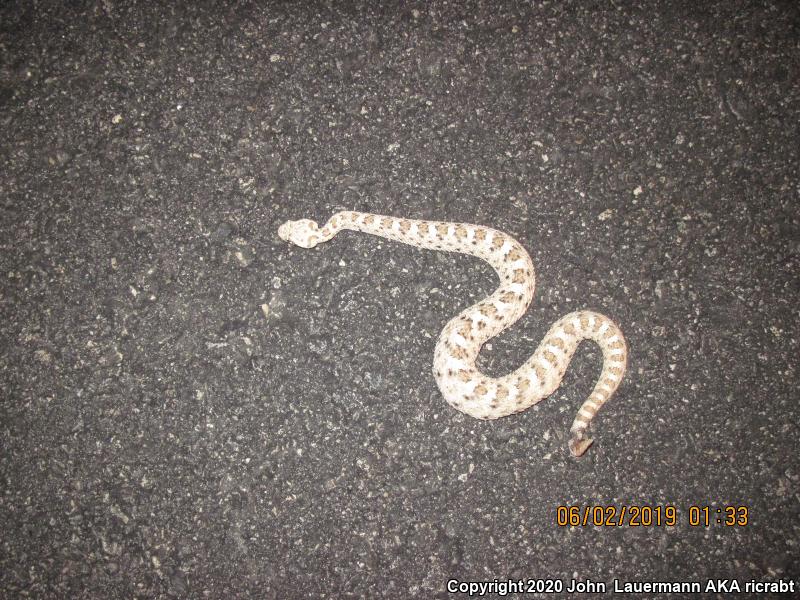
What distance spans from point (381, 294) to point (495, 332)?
31.8 inches

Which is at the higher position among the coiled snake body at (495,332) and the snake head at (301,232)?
the snake head at (301,232)

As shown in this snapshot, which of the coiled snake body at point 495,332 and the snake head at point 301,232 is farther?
the snake head at point 301,232

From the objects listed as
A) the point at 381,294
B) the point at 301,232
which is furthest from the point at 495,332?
the point at 301,232

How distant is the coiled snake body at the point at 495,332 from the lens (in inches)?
134

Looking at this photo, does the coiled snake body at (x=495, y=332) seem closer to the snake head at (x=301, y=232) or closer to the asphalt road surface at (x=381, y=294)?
the snake head at (x=301, y=232)

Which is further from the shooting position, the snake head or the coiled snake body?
the snake head

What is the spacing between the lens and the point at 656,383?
3.61 m

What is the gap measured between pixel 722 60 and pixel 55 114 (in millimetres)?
4786

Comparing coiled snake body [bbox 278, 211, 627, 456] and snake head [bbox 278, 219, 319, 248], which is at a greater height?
snake head [bbox 278, 219, 319, 248]

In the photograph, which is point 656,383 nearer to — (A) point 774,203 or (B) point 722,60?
(A) point 774,203

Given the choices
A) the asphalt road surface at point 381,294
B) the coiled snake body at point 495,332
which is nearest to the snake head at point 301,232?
the coiled snake body at point 495,332

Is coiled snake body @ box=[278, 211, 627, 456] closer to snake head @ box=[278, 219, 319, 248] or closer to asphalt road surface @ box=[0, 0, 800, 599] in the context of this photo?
snake head @ box=[278, 219, 319, 248]

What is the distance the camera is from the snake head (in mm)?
3588

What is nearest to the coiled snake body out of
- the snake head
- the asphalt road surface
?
the snake head
